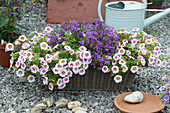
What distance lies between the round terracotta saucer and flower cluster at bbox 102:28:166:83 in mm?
222

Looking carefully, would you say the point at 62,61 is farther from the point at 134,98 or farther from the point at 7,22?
the point at 7,22

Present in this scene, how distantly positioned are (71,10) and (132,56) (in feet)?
7.05

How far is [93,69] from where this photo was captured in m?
2.15

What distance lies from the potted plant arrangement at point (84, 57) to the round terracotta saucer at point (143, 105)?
217 mm

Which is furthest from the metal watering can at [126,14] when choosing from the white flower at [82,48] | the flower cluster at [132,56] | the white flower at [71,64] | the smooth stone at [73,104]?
the smooth stone at [73,104]

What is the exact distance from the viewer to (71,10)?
4125 mm

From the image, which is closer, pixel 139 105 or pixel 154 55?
pixel 139 105

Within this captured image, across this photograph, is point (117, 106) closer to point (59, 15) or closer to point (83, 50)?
point (83, 50)

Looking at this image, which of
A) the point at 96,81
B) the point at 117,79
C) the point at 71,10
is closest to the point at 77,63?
the point at 96,81

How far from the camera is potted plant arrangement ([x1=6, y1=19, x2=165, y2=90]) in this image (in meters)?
2.06

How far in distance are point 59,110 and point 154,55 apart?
0.97m

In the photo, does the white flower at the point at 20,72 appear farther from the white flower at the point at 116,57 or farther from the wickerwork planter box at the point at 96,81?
the white flower at the point at 116,57

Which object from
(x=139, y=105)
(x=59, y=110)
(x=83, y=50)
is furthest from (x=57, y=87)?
(x=139, y=105)

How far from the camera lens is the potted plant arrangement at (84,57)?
2.06 meters
